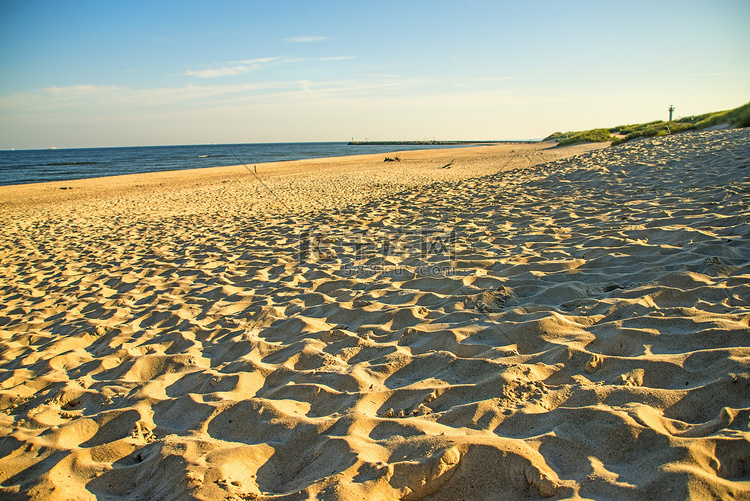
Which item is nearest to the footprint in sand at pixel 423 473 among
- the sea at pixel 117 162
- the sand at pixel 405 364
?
the sand at pixel 405 364

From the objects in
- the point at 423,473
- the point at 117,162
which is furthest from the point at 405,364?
the point at 117,162

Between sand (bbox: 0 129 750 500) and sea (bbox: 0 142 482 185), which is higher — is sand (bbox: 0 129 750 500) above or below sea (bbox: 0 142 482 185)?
below

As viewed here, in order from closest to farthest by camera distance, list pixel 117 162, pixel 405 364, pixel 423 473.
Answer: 1. pixel 423 473
2. pixel 405 364
3. pixel 117 162

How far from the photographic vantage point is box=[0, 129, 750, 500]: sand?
5.36 feet

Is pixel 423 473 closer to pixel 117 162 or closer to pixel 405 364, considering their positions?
pixel 405 364

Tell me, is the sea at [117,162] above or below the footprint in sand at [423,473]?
above

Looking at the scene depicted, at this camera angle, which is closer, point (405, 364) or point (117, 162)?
point (405, 364)

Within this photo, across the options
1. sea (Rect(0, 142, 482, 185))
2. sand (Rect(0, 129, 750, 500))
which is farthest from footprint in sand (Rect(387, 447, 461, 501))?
sea (Rect(0, 142, 482, 185))

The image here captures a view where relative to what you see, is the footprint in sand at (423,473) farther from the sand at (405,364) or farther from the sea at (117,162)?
the sea at (117,162)

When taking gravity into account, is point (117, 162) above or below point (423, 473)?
above

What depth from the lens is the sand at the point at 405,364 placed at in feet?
5.36

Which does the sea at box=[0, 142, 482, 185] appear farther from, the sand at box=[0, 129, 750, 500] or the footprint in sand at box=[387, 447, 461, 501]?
the footprint in sand at box=[387, 447, 461, 501]

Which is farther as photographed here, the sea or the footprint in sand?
the sea

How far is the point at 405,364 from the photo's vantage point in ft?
8.27
